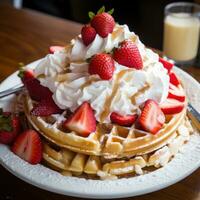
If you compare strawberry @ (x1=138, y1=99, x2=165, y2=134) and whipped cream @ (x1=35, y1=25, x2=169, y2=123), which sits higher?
whipped cream @ (x1=35, y1=25, x2=169, y2=123)

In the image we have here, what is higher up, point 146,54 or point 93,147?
point 146,54

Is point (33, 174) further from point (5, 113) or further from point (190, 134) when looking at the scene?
point (190, 134)

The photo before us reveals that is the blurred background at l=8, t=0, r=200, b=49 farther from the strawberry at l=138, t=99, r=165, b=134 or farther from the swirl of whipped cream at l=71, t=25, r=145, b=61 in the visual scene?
the strawberry at l=138, t=99, r=165, b=134

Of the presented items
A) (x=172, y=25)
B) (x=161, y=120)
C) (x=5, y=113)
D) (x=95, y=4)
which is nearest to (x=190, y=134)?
(x=161, y=120)

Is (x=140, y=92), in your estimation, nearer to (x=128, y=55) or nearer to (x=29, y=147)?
(x=128, y=55)

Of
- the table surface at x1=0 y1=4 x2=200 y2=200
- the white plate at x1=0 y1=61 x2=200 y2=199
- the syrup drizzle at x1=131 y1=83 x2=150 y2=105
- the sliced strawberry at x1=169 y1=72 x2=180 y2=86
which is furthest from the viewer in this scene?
the table surface at x1=0 y1=4 x2=200 y2=200

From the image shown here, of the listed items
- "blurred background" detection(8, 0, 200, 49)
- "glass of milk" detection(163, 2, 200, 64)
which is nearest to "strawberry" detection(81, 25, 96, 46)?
"glass of milk" detection(163, 2, 200, 64)

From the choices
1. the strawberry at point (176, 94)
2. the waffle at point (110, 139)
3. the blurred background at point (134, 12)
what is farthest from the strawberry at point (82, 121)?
the blurred background at point (134, 12)
